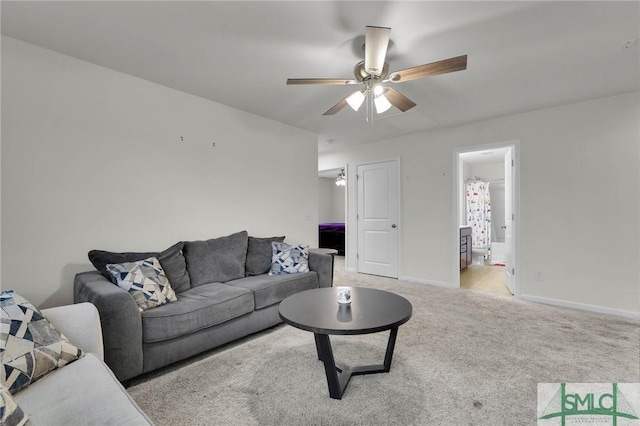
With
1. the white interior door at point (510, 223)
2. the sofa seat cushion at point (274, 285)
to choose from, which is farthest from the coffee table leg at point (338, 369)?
the white interior door at point (510, 223)

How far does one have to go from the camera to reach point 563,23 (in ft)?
6.46

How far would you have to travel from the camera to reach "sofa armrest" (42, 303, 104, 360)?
151 cm

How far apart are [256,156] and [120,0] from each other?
214cm

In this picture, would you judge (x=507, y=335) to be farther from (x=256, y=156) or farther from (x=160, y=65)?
(x=160, y=65)

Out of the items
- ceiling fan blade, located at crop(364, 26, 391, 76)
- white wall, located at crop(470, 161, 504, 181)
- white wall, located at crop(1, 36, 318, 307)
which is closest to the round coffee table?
ceiling fan blade, located at crop(364, 26, 391, 76)

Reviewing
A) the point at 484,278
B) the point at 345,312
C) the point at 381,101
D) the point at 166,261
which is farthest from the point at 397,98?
the point at 484,278

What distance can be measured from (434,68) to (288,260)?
225 cm

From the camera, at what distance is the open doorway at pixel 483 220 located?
471cm

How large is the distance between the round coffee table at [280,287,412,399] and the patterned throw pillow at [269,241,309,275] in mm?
937

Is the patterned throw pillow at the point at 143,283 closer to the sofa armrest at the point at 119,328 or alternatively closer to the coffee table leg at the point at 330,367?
the sofa armrest at the point at 119,328

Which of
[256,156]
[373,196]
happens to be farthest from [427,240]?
[256,156]

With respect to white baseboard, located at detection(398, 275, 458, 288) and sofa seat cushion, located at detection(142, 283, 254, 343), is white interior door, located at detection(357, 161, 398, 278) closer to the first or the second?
white baseboard, located at detection(398, 275, 458, 288)

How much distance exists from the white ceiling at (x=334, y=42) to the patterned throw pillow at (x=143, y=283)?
1700 millimetres

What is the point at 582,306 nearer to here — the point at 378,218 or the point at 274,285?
the point at 378,218
